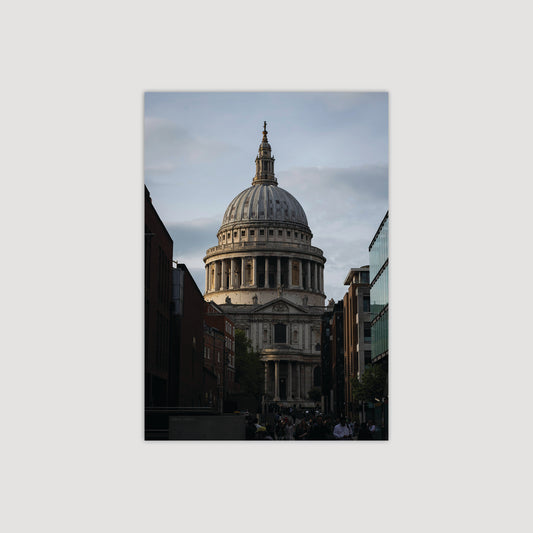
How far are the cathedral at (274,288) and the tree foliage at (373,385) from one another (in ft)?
320

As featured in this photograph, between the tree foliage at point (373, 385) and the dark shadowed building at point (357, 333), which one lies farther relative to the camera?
the dark shadowed building at point (357, 333)

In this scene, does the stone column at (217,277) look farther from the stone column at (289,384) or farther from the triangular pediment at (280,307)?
the stone column at (289,384)

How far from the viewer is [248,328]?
160375 millimetres

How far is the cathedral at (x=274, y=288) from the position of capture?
151 meters

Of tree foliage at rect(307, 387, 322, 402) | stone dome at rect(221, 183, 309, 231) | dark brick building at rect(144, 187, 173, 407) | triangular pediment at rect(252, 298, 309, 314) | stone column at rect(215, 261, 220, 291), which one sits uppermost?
stone dome at rect(221, 183, 309, 231)

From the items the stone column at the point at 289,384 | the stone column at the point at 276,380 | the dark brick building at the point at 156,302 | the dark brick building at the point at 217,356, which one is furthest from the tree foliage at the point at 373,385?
the stone column at the point at 289,384

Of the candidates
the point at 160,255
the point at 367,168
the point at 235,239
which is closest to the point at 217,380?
the point at 160,255

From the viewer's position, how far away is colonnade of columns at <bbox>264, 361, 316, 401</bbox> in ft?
502

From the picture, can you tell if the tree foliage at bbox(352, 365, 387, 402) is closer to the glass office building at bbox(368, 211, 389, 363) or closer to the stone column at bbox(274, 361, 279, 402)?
the glass office building at bbox(368, 211, 389, 363)

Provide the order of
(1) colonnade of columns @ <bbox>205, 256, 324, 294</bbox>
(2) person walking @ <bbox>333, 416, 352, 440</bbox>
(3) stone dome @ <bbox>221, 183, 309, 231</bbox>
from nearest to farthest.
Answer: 1. (2) person walking @ <bbox>333, 416, 352, 440</bbox>
2. (3) stone dome @ <bbox>221, 183, 309, 231</bbox>
3. (1) colonnade of columns @ <bbox>205, 256, 324, 294</bbox>

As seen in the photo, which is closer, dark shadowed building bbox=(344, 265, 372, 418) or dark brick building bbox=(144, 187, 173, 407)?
dark brick building bbox=(144, 187, 173, 407)

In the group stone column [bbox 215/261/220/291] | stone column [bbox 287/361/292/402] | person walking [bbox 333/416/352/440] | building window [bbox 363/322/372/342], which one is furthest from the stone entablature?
person walking [bbox 333/416/352/440]

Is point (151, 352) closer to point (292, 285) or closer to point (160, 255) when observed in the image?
point (160, 255)

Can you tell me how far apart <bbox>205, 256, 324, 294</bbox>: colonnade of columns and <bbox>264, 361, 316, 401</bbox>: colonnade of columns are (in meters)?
13.5
